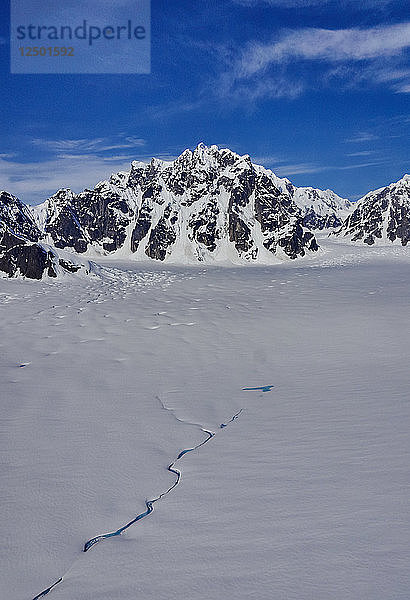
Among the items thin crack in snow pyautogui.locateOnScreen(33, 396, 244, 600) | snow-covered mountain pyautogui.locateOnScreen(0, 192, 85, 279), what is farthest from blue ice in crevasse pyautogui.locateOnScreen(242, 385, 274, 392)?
snow-covered mountain pyautogui.locateOnScreen(0, 192, 85, 279)

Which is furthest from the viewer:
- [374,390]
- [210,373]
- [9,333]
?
[9,333]

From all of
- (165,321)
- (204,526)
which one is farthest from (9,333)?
(204,526)

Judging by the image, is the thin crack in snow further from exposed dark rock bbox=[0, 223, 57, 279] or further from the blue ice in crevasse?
exposed dark rock bbox=[0, 223, 57, 279]

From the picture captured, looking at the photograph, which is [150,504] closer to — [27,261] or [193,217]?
[27,261]

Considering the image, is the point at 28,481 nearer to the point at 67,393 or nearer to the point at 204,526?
the point at 204,526

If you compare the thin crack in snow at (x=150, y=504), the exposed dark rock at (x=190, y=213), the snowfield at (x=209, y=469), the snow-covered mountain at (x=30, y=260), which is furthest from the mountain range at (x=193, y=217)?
the thin crack in snow at (x=150, y=504)

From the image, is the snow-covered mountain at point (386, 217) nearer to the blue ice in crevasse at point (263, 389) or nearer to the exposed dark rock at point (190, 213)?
the exposed dark rock at point (190, 213)
